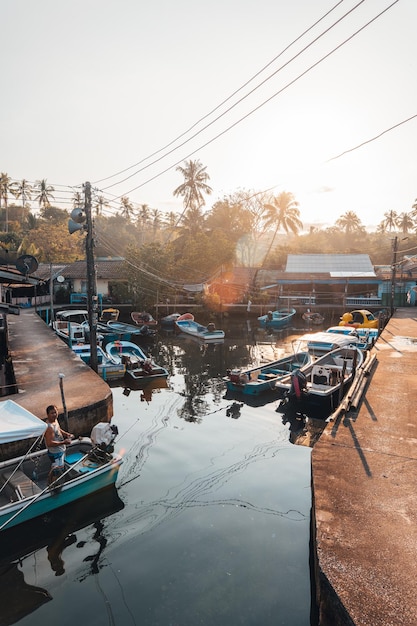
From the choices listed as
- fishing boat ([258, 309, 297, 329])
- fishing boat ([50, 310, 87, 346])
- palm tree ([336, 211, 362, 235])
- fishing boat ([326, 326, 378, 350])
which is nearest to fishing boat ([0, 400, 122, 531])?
fishing boat ([50, 310, 87, 346])

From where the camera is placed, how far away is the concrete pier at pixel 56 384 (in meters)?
13.4

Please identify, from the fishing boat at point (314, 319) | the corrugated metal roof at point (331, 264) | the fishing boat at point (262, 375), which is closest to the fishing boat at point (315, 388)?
the fishing boat at point (262, 375)

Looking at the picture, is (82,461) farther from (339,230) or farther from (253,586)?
(339,230)

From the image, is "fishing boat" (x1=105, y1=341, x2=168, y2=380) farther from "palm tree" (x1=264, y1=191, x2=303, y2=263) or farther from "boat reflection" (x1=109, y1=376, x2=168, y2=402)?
"palm tree" (x1=264, y1=191, x2=303, y2=263)

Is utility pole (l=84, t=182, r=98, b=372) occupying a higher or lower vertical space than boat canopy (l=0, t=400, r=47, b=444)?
higher

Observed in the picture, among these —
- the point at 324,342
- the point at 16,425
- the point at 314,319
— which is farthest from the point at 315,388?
the point at 314,319

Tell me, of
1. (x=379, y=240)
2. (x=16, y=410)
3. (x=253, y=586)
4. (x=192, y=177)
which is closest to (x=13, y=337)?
(x=16, y=410)

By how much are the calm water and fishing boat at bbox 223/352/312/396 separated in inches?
142

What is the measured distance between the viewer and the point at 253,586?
746 cm

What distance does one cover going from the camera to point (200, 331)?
120 feet

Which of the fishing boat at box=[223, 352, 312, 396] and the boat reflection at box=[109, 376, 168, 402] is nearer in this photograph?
the fishing boat at box=[223, 352, 312, 396]

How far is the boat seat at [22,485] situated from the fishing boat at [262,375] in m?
11.1

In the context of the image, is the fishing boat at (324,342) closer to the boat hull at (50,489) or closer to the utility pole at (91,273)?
the utility pole at (91,273)

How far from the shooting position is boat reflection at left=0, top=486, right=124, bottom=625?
7449mm
